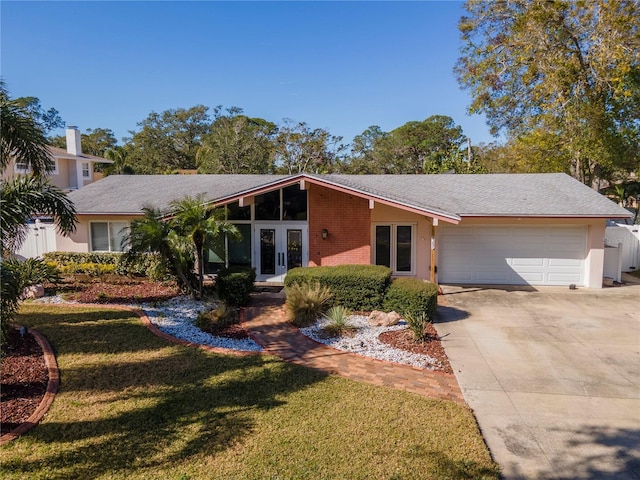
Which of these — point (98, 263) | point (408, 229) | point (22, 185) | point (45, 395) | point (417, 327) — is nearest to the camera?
point (45, 395)

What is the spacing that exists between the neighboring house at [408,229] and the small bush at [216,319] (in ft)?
15.4

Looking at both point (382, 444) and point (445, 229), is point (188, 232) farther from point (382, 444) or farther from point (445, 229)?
point (445, 229)

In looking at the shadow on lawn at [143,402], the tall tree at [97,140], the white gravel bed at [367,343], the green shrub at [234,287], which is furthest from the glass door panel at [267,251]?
the tall tree at [97,140]

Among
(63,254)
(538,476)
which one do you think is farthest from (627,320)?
(63,254)

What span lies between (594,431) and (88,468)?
269 inches

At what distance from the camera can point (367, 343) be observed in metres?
9.12

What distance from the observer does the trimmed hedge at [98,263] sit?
14.9 meters

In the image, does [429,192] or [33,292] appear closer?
[33,292]

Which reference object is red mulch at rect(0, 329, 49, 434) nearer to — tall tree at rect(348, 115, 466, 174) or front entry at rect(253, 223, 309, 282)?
front entry at rect(253, 223, 309, 282)

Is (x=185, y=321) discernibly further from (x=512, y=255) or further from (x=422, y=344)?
(x=512, y=255)

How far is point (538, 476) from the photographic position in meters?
4.81

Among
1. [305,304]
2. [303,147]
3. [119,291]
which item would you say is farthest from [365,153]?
[305,304]

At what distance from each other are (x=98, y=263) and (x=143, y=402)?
434 inches

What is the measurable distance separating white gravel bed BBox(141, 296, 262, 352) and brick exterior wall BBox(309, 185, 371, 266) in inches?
190
